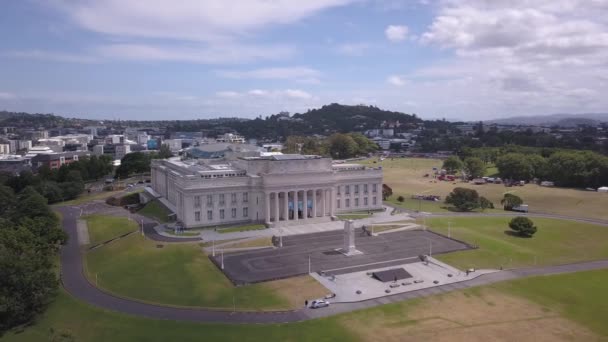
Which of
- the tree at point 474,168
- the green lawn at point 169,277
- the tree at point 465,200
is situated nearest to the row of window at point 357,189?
the tree at point 465,200

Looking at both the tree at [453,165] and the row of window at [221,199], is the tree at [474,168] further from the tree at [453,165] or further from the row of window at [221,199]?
the row of window at [221,199]

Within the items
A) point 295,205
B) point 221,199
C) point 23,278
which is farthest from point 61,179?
point 23,278

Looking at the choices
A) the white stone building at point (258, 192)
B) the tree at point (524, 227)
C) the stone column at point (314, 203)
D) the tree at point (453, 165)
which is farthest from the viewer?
the tree at point (453, 165)

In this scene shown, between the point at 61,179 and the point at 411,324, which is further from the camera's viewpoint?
the point at 61,179

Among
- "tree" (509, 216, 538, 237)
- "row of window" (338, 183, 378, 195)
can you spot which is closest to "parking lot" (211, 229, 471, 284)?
"tree" (509, 216, 538, 237)

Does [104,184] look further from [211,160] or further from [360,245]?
[360,245]

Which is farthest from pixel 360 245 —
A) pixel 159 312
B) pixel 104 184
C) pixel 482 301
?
pixel 104 184

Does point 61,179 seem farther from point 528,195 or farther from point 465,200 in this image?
point 528,195
